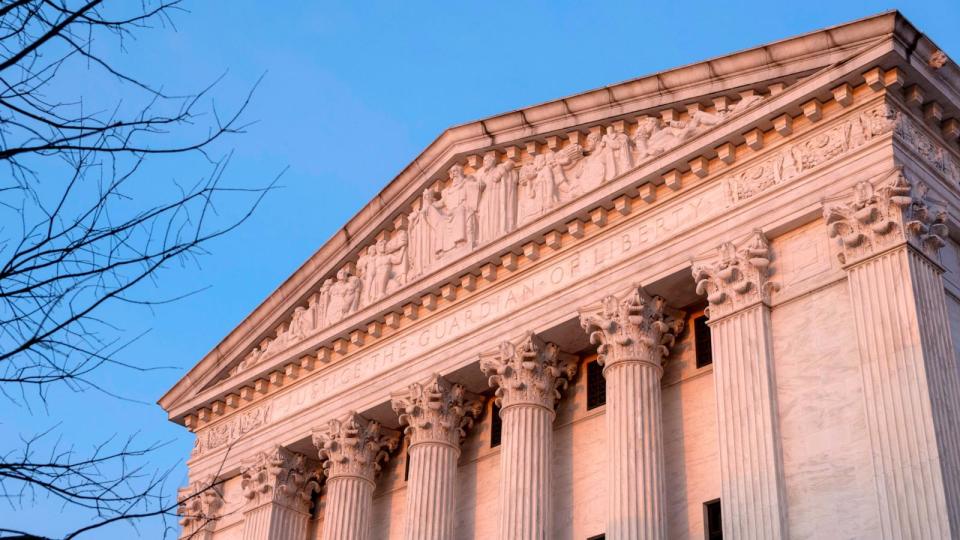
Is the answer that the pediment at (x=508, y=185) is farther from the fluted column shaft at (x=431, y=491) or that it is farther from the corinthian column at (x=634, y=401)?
the fluted column shaft at (x=431, y=491)

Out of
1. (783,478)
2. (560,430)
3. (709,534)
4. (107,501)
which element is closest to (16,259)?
(107,501)

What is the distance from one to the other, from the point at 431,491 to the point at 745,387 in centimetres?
854

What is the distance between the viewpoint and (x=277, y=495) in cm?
3216

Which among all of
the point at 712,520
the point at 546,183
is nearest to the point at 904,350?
the point at 712,520

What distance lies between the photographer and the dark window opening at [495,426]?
2928cm

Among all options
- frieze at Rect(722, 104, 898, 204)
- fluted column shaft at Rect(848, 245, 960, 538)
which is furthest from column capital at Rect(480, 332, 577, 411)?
fluted column shaft at Rect(848, 245, 960, 538)

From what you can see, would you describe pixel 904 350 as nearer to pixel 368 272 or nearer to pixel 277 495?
pixel 368 272

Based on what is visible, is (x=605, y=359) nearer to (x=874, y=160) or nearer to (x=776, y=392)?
(x=776, y=392)

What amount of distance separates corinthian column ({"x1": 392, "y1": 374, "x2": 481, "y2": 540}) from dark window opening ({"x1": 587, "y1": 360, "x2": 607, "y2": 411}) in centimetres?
320

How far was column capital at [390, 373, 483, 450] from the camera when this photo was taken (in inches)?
1137

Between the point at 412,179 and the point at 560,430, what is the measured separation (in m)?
8.48

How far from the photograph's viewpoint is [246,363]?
35406 mm

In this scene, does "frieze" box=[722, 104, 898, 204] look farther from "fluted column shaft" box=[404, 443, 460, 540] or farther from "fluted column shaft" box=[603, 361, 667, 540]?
"fluted column shaft" box=[404, 443, 460, 540]

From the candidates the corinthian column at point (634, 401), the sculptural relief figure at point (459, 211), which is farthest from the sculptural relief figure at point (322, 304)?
the corinthian column at point (634, 401)
